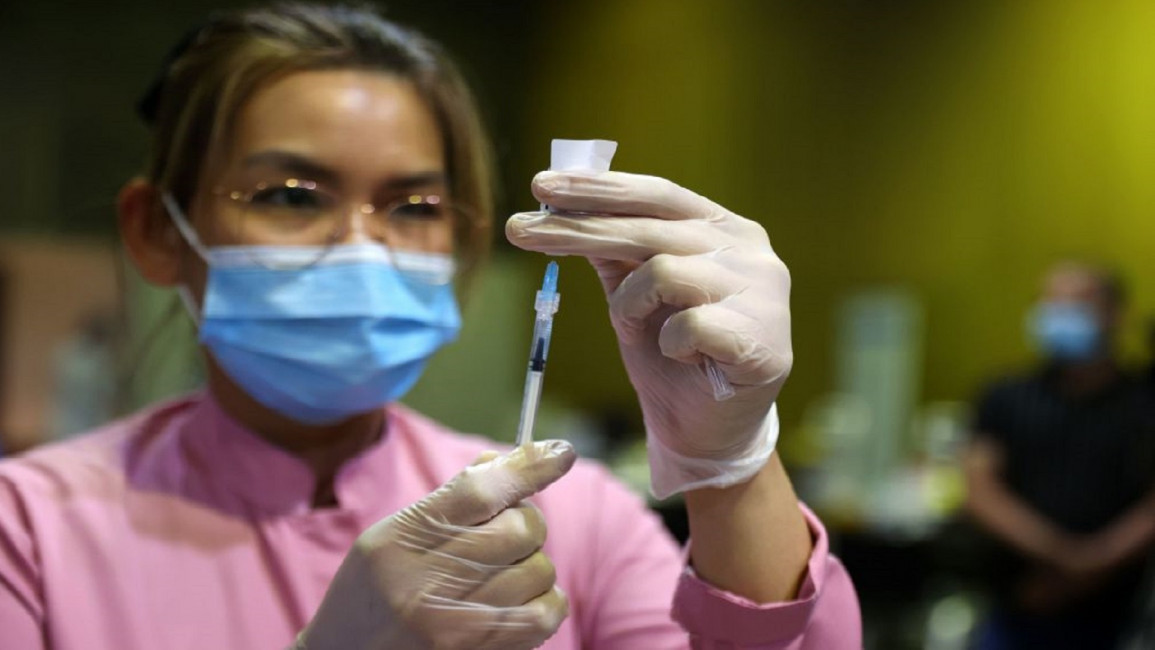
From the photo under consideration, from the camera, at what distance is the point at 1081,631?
2.85m

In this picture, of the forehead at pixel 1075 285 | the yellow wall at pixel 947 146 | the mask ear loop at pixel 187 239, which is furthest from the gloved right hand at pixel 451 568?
the forehead at pixel 1075 285

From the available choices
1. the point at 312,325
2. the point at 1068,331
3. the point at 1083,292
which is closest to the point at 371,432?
the point at 312,325

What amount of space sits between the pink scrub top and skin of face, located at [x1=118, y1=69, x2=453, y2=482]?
0.04m

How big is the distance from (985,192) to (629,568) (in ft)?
10.6

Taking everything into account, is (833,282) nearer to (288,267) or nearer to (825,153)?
(825,153)

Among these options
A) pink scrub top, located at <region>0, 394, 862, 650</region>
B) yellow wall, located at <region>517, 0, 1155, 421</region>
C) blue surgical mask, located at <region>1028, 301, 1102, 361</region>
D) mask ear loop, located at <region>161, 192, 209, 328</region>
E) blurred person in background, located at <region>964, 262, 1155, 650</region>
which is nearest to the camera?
pink scrub top, located at <region>0, 394, 862, 650</region>

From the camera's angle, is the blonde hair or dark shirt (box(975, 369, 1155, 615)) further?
dark shirt (box(975, 369, 1155, 615))

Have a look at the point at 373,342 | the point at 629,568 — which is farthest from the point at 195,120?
the point at 629,568

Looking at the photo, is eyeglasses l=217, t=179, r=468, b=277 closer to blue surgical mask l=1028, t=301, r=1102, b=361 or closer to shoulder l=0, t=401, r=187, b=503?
shoulder l=0, t=401, r=187, b=503

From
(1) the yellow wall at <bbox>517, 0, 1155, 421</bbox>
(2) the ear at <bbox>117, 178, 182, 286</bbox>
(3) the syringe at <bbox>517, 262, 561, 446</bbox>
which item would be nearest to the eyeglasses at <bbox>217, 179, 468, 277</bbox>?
(2) the ear at <bbox>117, 178, 182, 286</bbox>

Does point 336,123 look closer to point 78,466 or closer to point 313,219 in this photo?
point 313,219

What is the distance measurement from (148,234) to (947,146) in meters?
3.35

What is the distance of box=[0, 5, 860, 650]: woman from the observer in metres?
0.77

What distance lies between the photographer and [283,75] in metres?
1.06
